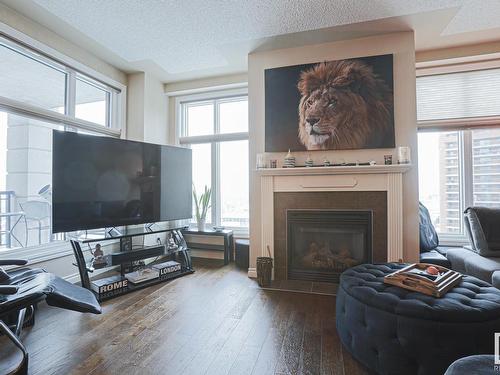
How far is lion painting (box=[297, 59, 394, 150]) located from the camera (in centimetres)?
303

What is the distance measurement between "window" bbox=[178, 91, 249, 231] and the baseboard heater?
1294 mm

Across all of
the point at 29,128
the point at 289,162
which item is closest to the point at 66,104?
the point at 29,128

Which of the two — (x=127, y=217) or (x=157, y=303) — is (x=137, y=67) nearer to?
(x=127, y=217)

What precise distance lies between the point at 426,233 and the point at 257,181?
2.21 meters

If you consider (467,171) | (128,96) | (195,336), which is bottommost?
(195,336)

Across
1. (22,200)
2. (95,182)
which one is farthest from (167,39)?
(22,200)

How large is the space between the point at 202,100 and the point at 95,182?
2.44 meters

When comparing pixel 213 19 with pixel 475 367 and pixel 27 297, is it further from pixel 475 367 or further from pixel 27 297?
pixel 475 367

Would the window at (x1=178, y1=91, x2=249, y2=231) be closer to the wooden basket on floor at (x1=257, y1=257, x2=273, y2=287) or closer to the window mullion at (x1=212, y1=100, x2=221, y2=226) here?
the window mullion at (x1=212, y1=100, x2=221, y2=226)

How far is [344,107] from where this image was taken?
313 cm

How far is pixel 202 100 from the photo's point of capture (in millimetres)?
4551

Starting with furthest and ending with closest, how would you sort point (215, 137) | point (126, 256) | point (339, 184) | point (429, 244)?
point (215, 137), point (429, 244), point (339, 184), point (126, 256)

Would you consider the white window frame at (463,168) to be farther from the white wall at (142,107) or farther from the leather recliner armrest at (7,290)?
the leather recliner armrest at (7,290)

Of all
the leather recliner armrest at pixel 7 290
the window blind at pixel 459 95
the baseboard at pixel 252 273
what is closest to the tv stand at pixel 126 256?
the baseboard at pixel 252 273
